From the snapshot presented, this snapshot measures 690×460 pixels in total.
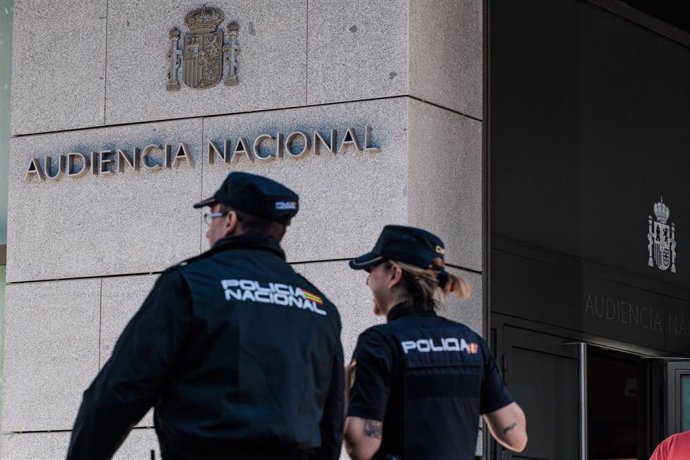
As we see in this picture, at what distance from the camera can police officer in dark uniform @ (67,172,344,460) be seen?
16.5 feet

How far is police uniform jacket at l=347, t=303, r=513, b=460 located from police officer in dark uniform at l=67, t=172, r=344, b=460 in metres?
0.63

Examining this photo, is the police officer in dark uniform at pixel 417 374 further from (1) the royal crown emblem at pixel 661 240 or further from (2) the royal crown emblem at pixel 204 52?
(1) the royal crown emblem at pixel 661 240

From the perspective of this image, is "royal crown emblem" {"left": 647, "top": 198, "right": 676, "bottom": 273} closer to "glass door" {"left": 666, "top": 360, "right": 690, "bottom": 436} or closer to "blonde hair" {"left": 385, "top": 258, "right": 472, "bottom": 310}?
"glass door" {"left": 666, "top": 360, "right": 690, "bottom": 436}

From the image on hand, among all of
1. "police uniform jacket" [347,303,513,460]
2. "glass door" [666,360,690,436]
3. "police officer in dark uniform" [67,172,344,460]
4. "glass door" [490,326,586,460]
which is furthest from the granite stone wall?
"police officer in dark uniform" [67,172,344,460]

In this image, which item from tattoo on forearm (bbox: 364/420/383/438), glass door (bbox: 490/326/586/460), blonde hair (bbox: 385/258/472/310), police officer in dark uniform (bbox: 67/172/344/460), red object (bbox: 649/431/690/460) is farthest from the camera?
glass door (bbox: 490/326/586/460)

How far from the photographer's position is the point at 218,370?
509cm

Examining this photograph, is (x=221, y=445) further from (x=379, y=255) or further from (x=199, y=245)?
(x=199, y=245)

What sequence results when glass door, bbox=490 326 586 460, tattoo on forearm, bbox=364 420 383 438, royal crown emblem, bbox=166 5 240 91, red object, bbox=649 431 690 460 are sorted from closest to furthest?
tattoo on forearm, bbox=364 420 383 438 < red object, bbox=649 431 690 460 < royal crown emblem, bbox=166 5 240 91 < glass door, bbox=490 326 586 460

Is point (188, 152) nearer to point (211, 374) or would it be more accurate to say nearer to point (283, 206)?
point (283, 206)

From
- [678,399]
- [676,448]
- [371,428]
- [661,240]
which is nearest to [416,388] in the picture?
[371,428]

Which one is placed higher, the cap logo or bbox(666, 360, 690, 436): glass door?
the cap logo

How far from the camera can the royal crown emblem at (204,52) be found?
1030 cm

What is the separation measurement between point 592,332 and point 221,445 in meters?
6.84

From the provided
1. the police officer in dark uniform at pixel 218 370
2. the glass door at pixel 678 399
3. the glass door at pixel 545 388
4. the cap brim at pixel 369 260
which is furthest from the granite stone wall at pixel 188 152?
the police officer in dark uniform at pixel 218 370
